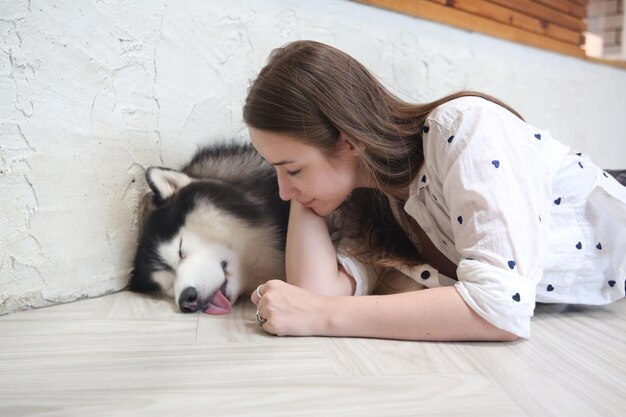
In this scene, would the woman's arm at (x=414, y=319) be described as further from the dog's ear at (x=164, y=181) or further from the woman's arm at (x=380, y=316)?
the dog's ear at (x=164, y=181)

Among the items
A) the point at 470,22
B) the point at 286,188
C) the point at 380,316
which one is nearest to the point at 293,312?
the point at 380,316

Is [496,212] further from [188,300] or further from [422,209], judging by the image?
[188,300]

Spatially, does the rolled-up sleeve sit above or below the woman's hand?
above


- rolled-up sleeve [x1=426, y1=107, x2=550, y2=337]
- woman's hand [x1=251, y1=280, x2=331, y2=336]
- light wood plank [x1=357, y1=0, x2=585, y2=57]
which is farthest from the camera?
light wood plank [x1=357, y1=0, x2=585, y2=57]

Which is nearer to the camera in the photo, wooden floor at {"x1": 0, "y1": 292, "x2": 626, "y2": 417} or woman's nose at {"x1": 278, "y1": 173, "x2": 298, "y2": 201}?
wooden floor at {"x1": 0, "y1": 292, "x2": 626, "y2": 417}

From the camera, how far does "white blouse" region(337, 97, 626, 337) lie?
1099 mm

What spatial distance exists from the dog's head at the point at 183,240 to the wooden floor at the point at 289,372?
21cm

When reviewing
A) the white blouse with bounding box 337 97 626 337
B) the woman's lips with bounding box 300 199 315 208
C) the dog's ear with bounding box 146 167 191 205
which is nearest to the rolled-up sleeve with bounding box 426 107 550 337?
the white blouse with bounding box 337 97 626 337

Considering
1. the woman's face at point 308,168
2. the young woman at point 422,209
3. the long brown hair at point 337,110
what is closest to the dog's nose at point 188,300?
the young woman at point 422,209

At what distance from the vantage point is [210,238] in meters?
1.60

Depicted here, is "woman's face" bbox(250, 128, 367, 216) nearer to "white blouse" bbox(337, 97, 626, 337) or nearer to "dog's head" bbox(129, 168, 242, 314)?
"white blouse" bbox(337, 97, 626, 337)

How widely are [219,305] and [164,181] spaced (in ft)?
1.38

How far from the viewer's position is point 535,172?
3.85ft

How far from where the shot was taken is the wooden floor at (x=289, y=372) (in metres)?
0.89
